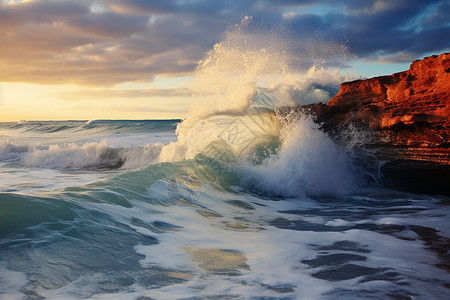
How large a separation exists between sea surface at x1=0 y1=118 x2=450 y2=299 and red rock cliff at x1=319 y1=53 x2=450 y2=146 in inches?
35.9

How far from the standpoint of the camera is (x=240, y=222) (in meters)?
4.40

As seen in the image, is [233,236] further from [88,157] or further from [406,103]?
[88,157]

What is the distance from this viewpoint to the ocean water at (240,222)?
238 cm

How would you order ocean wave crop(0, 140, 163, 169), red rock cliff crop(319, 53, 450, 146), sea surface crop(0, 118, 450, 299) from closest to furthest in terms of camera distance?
sea surface crop(0, 118, 450, 299)
red rock cliff crop(319, 53, 450, 146)
ocean wave crop(0, 140, 163, 169)

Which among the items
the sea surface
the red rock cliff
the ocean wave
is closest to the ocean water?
the sea surface

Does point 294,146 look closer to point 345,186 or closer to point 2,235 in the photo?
point 345,186

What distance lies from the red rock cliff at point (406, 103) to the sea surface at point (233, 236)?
0.91m

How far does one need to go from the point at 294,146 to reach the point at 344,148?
1059 mm

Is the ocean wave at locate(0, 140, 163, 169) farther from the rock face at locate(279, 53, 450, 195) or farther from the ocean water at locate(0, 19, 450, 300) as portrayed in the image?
the rock face at locate(279, 53, 450, 195)

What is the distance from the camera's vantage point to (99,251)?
2.92m

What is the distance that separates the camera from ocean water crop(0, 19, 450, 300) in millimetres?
2375

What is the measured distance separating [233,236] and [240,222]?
764 millimetres

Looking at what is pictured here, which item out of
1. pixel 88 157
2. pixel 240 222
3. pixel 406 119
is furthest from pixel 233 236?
pixel 88 157

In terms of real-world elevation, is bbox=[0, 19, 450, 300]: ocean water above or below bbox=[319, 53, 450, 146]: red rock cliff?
below
